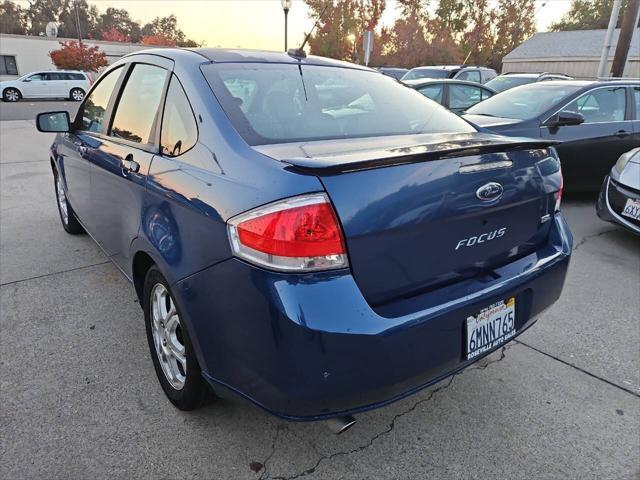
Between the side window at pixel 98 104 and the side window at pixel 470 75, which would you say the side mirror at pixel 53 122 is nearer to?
the side window at pixel 98 104

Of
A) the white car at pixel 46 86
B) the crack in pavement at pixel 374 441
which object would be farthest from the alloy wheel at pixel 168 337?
the white car at pixel 46 86

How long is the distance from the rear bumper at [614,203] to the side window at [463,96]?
14.0 feet

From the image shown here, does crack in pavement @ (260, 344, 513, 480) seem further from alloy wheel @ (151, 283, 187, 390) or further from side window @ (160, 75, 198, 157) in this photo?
side window @ (160, 75, 198, 157)

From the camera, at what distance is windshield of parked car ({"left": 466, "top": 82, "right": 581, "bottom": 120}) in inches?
234

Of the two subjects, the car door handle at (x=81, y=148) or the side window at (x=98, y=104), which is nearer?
the side window at (x=98, y=104)

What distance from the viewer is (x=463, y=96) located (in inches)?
358

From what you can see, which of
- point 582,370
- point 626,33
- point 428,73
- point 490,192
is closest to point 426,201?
point 490,192

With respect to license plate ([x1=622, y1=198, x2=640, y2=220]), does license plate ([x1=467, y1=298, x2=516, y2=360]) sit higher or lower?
higher

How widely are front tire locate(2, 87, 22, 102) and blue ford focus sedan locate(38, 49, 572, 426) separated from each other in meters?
26.8

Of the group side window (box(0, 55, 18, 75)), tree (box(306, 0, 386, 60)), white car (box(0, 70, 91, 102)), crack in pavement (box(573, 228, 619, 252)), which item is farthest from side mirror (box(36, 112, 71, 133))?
side window (box(0, 55, 18, 75))

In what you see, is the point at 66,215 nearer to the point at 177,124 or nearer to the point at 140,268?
the point at 140,268

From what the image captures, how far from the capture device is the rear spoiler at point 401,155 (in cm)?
161

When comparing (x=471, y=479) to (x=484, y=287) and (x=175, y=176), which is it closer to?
(x=484, y=287)

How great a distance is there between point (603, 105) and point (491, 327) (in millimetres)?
5699
